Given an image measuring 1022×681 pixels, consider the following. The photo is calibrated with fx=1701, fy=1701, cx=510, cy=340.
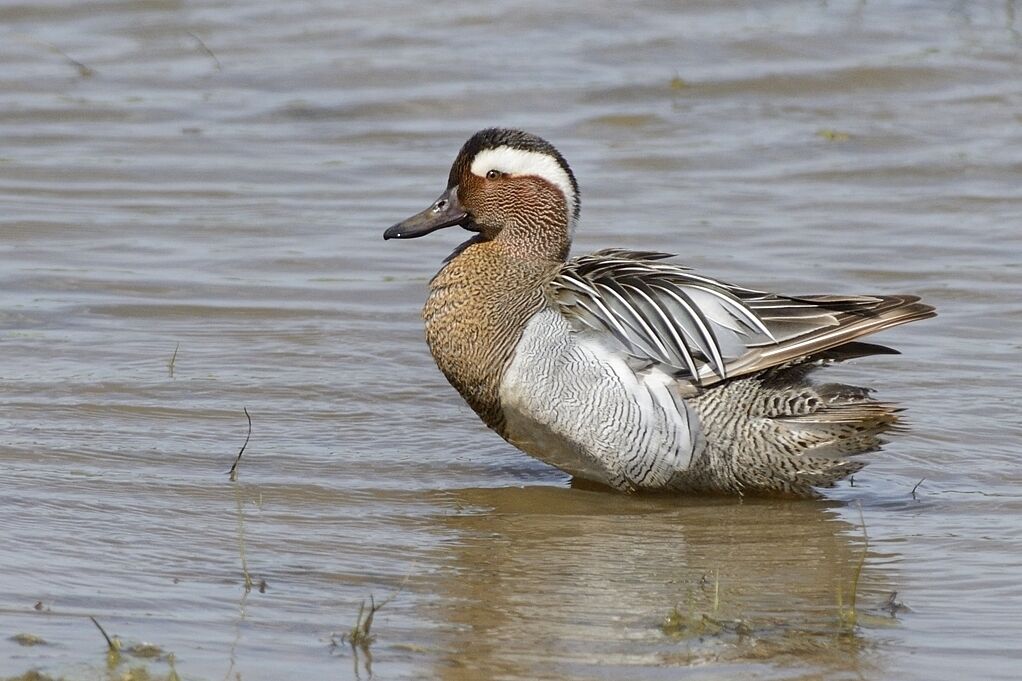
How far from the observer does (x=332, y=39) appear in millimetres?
12633

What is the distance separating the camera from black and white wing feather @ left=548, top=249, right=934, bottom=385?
18.0 ft

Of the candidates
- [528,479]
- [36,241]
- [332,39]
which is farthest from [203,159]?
[528,479]

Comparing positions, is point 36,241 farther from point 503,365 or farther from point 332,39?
point 332,39

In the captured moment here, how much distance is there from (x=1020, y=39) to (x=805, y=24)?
5.20 ft

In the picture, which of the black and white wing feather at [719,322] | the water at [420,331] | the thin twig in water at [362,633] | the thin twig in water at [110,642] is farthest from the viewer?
the black and white wing feather at [719,322]

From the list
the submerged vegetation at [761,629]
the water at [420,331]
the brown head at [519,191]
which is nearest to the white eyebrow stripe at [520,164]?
the brown head at [519,191]

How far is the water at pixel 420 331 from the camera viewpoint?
13.8ft

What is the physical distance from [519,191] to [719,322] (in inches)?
38.6

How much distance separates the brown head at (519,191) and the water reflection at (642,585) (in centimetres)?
96

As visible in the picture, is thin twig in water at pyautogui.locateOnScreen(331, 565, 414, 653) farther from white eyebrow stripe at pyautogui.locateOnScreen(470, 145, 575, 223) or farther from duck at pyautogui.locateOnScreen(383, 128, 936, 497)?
white eyebrow stripe at pyautogui.locateOnScreen(470, 145, 575, 223)

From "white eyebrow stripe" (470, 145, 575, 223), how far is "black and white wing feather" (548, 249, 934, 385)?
23.0 inches

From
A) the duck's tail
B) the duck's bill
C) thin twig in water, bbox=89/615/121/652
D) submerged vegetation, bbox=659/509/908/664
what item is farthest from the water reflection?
the duck's bill

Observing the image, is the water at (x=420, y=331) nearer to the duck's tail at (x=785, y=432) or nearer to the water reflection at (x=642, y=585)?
the water reflection at (x=642, y=585)

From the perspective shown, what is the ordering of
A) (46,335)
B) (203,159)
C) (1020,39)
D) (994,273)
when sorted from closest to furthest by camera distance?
(46,335) → (994,273) → (203,159) → (1020,39)
